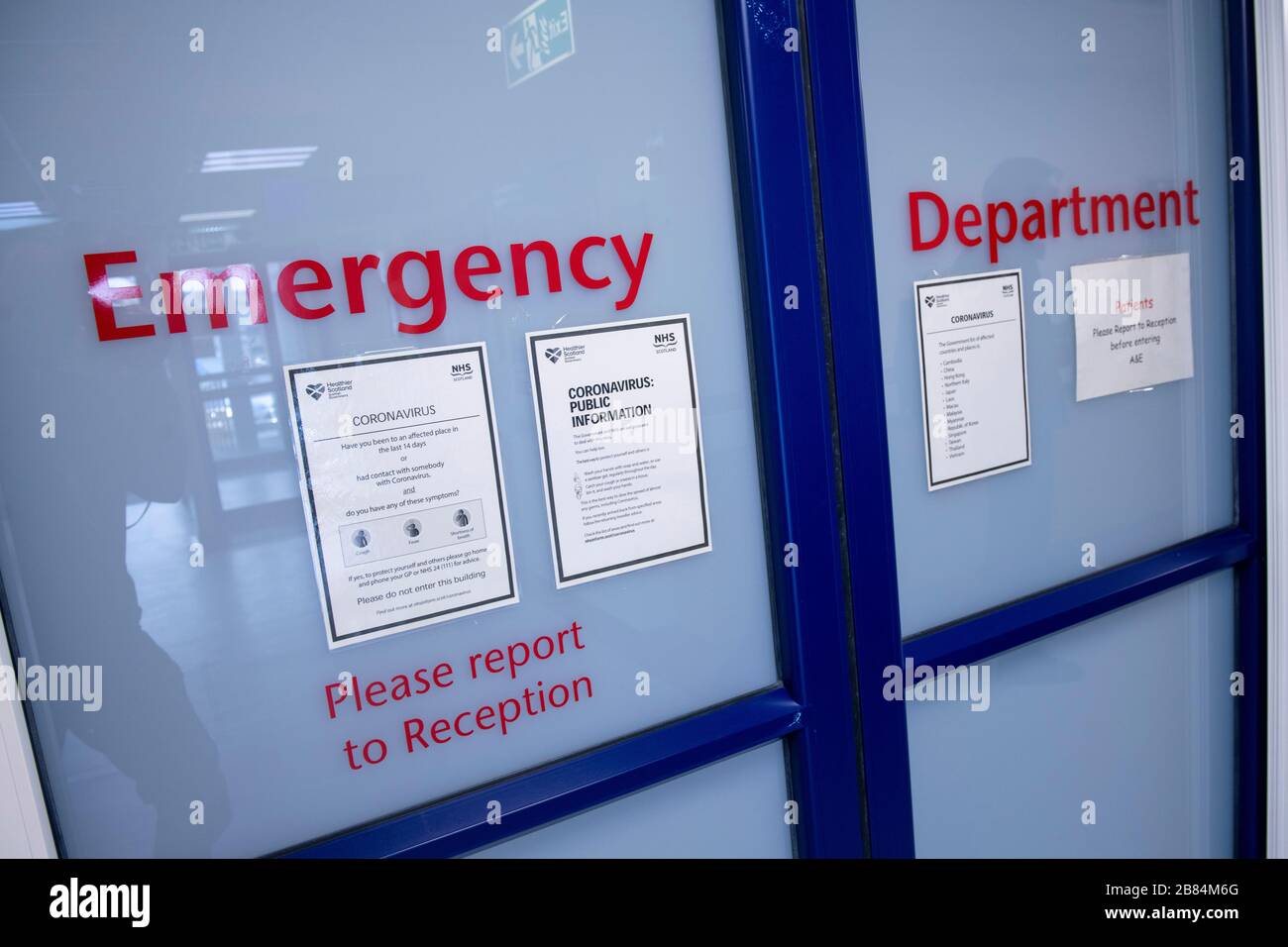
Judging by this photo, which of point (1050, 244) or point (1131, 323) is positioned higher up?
point (1050, 244)

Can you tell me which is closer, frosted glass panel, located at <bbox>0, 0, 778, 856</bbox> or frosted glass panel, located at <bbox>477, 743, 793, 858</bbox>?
frosted glass panel, located at <bbox>0, 0, 778, 856</bbox>

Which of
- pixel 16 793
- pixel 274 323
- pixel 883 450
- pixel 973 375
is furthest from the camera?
pixel 973 375

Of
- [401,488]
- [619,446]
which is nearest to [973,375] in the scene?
[619,446]

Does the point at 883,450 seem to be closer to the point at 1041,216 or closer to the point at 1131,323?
the point at 1041,216

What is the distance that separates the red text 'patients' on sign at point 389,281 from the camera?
1153 millimetres

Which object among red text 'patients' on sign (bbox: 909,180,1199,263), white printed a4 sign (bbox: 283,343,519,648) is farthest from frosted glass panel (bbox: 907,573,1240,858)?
white printed a4 sign (bbox: 283,343,519,648)

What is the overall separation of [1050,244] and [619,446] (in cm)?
119

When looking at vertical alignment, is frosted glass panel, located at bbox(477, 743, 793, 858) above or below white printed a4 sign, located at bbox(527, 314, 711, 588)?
below

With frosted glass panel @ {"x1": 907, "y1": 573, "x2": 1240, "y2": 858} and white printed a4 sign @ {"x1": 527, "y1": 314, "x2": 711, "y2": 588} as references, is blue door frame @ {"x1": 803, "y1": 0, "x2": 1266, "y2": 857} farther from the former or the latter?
white printed a4 sign @ {"x1": 527, "y1": 314, "x2": 711, "y2": 588}

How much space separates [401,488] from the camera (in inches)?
52.6

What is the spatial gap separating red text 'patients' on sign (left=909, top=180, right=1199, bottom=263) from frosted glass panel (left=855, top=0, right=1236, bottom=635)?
2cm

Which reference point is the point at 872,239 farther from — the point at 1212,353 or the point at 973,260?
the point at 1212,353

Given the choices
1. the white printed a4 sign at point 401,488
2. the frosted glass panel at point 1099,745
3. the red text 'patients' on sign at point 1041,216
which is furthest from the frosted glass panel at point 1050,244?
the white printed a4 sign at point 401,488

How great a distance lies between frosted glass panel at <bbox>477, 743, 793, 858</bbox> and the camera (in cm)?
150
